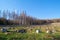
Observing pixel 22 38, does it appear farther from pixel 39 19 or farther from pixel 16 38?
pixel 39 19

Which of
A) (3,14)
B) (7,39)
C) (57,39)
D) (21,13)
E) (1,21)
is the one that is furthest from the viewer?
(21,13)

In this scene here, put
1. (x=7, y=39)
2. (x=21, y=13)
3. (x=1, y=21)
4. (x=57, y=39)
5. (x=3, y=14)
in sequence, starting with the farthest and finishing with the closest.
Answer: (x=21, y=13), (x=3, y=14), (x=1, y=21), (x=57, y=39), (x=7, y=39)

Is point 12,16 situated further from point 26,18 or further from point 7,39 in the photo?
point 7,39

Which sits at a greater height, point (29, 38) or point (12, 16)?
point (12, 16)

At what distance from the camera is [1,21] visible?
37469 mm

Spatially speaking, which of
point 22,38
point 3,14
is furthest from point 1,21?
point 22,38

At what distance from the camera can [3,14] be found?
49.1 m

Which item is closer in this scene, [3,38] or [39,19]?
[3,38]

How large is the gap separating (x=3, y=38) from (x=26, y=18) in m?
38.6

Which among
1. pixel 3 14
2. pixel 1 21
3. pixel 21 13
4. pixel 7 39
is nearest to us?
pixel 7 39

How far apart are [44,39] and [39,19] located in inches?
1522

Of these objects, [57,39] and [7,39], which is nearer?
[7,39]

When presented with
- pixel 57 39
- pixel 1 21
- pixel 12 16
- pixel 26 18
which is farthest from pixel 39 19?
pixel 57 39

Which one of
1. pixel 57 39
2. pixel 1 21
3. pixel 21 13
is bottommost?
pixel 57 39
